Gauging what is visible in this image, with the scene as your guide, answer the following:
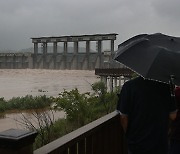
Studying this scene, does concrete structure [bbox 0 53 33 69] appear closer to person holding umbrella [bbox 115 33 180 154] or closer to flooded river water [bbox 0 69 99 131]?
flooded river water [bbox 0 69 99 131]

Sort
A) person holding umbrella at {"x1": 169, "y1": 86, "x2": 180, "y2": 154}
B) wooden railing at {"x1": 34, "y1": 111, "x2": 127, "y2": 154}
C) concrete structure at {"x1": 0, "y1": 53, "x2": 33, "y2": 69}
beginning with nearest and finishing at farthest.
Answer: wooden railing at {"x1": 34, "y1": 111, "x2": 127, "y2": 154} < person holding umbrella at {"x1": 169, "y1": 86, "x2": 180, "y2": 154} < concrete structure at {"x1": 0, "y1": 53, "x2": 33, "y2": 69}

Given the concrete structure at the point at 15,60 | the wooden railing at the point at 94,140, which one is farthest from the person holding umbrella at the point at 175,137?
the concrete structure at the point at 15,60

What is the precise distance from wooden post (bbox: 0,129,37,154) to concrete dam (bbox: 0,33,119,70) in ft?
310

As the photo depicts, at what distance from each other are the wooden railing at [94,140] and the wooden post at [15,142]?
0.21 metres

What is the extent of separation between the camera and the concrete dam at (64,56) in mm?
100562

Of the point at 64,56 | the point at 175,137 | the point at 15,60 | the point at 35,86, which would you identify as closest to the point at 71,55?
the point at 64,56

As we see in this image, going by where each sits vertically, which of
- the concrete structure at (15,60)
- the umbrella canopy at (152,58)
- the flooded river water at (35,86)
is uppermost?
the umbrella canopy at (152,58)

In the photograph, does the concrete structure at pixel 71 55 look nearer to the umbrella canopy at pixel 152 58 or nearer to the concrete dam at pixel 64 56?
the concrete dam at pixel 64 56

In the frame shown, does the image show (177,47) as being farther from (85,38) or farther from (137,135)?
(85,38)

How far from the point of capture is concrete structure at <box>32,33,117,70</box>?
101m

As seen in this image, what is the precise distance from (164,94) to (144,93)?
0.20 meters

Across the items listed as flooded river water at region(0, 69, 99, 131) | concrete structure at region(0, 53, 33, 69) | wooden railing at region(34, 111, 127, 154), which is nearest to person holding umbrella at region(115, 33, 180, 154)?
wooden railing at region(34, 111, 127, 154)

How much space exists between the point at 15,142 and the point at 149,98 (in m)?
1.35

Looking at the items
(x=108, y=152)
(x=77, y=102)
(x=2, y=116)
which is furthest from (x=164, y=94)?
(x=2, y=116)
